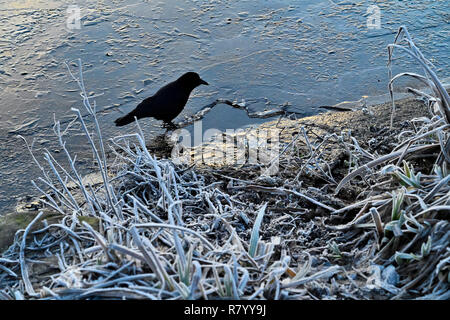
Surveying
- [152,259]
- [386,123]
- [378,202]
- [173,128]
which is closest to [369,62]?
[386,123]

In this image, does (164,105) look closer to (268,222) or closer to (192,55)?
(192,55)

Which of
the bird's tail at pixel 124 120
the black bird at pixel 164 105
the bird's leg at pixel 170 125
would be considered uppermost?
the black bird at pixel 164 105

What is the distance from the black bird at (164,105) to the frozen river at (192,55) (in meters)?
0.14

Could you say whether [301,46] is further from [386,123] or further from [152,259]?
[152,259]

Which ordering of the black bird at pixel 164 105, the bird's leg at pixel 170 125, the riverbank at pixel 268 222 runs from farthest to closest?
the bird's leg at pixel 170 125
the black bird at pixel 164 105
the riverbank at pixel 268 222

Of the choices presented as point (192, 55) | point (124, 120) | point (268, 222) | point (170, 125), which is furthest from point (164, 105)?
point (268, 222)

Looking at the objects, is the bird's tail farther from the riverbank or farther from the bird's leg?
the riverbank

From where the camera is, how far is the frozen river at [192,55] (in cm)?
457

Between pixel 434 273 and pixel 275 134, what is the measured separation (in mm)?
2266

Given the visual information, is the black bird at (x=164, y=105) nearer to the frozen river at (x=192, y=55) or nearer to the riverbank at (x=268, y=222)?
the frozen river at (x=192, y=55)

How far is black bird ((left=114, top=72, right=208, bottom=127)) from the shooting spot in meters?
4.38

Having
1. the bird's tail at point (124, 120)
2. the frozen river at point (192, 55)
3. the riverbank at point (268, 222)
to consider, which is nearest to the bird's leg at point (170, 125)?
the frozen river at point (192, 55)

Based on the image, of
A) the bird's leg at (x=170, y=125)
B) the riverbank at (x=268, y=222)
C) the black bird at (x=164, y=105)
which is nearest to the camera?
the riverbank at (x=268, y=222)
